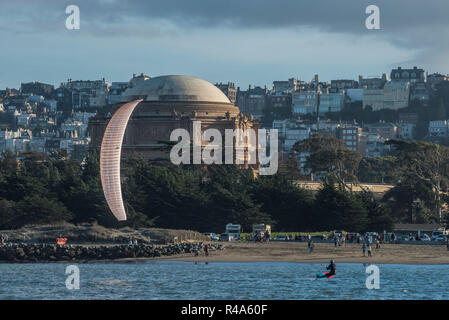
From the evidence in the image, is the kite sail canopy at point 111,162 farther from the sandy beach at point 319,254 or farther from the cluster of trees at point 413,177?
the cluster of trees at point 413,177

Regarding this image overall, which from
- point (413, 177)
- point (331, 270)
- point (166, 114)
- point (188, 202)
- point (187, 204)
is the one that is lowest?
point (331, 270)

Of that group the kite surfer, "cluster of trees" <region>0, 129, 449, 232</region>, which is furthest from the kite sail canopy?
the kite surfer

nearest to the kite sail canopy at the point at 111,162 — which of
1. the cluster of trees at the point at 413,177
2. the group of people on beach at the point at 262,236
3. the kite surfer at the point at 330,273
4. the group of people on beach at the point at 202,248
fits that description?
Answer: the group of people on beach at the point at 202,248

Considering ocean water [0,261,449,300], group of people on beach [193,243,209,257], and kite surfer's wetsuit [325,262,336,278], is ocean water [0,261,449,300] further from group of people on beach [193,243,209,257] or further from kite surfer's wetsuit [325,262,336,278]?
group of people on beach [193,243,209,257]

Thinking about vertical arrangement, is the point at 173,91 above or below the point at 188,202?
above

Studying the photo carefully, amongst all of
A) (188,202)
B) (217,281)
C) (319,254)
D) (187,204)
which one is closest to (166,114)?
(188,202)

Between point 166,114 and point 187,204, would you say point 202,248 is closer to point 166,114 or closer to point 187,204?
point 187,204

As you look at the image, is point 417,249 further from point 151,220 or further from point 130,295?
point 130,295

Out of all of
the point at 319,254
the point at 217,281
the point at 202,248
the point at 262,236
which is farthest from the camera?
the point at 262,236
